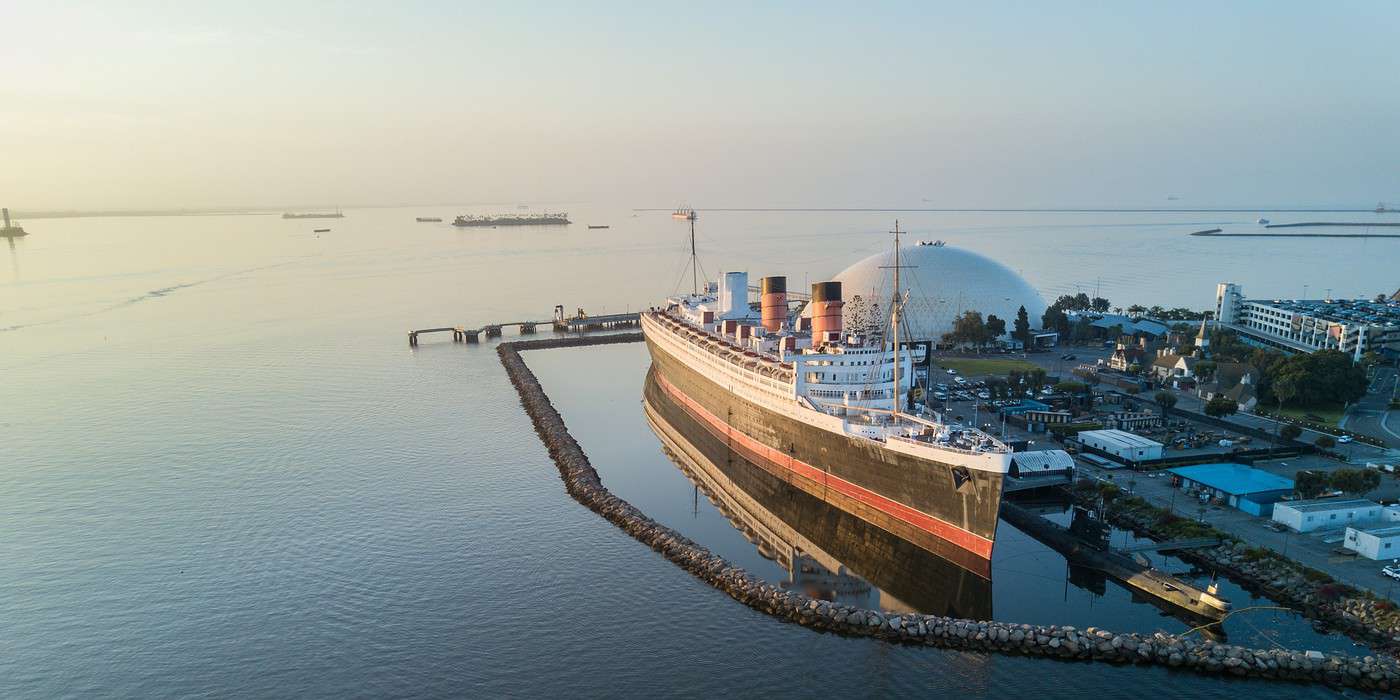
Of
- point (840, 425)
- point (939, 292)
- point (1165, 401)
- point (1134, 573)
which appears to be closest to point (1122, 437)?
point (1165, 401)

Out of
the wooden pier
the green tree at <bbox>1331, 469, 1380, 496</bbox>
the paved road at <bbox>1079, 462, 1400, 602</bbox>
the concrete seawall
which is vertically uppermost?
the wooden pier

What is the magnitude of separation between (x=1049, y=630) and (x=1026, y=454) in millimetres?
10704

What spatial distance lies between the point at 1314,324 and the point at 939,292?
73.3 ft

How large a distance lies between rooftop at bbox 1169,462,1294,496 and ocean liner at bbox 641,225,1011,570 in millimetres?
8207

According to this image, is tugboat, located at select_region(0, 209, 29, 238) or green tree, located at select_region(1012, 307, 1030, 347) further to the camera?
tugboat, located at select_region(0, 209, 29, 238)

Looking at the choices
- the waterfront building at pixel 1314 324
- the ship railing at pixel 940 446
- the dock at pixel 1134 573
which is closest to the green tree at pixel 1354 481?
the dock at pixel 1134 573

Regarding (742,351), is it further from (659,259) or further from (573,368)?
(659,259)

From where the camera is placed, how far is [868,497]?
2352 cm

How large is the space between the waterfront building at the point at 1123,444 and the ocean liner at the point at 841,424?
7.59m

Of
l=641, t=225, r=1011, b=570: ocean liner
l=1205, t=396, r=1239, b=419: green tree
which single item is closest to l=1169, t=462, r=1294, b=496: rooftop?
l=1205, t=396, r=1239, b=419: green tree

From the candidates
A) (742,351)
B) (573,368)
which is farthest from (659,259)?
(742,351)

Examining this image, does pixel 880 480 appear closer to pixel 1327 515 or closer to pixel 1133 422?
pixel 1327 515

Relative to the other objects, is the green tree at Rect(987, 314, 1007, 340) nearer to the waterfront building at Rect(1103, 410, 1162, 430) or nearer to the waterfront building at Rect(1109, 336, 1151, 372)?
the waterfront building at Rect(1109, 336, 1151, 372)

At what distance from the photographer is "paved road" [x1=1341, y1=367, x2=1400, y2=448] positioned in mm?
30812
